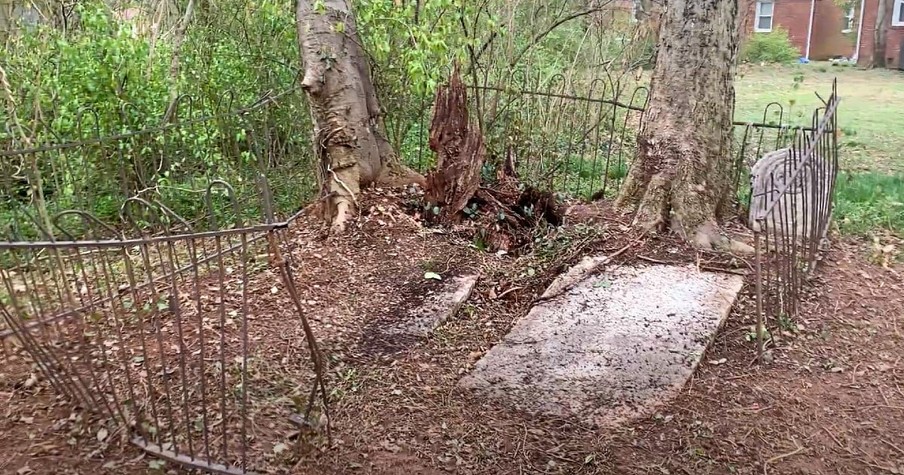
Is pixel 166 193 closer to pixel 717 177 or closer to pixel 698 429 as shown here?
pixel 717 177

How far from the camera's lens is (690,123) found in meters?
4.70

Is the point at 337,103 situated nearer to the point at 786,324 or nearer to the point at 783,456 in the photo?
the point at 786,324

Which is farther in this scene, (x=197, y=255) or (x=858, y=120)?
(x=858, y=120)

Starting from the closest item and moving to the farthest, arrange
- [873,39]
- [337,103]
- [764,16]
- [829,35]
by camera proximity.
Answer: [337,103] < [873,39] < [829,35] < [764,16]

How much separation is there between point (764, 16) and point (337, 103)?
86.5 feet

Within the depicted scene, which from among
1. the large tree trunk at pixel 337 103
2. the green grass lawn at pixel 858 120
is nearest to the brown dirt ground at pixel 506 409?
the large tree trunk at pixel 337 103

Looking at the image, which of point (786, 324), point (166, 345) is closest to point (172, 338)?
point (166, 345)

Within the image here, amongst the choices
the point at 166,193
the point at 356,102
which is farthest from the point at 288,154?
the point at 356,102

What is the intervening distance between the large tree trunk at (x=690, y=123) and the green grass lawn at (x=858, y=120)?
1377 millimetres

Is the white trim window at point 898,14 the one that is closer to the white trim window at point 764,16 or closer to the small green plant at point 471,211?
the white trim window at point 764,16

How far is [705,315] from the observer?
3.87m

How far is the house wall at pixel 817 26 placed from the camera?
25.7 metres

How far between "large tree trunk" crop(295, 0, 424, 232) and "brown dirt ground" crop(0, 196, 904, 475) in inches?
20.3

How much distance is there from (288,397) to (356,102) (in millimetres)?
2379
